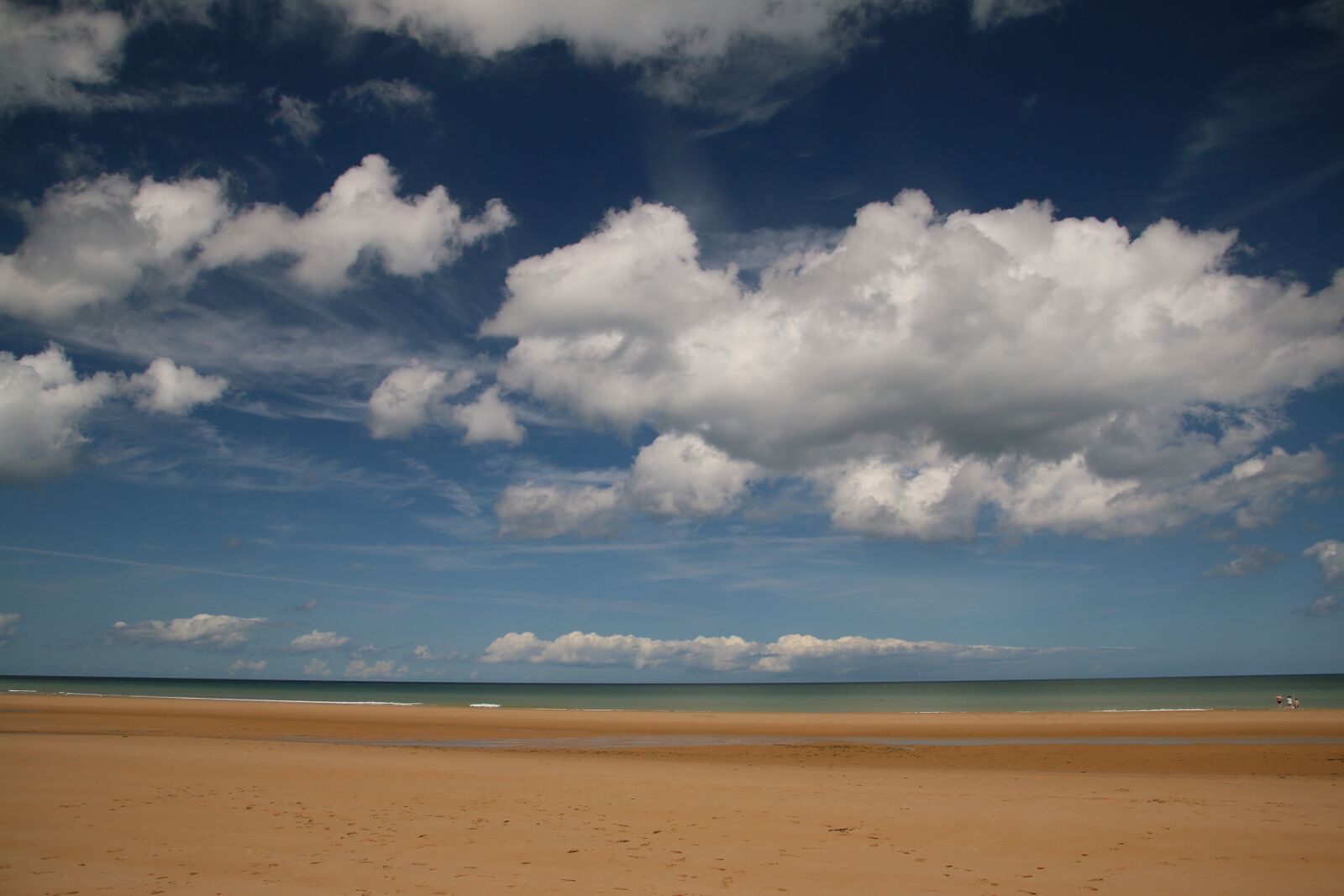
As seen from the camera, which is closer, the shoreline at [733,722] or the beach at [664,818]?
the beach at [664,818]

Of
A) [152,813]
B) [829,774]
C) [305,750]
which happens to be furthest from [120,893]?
[305,750]

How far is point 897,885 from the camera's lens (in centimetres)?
1091

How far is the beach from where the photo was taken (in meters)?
11.2

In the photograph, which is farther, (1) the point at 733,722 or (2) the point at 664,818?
(1) the point at 733,722

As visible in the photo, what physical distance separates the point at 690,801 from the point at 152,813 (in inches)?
434

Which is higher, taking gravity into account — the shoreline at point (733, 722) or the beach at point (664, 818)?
the beach at point (664, 818)

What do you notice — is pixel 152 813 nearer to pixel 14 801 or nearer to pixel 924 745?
pixel 14 801

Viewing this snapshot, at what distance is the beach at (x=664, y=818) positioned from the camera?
36.6 feet

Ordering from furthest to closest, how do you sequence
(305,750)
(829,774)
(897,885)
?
(305,750) < (829,774) < (897,885)

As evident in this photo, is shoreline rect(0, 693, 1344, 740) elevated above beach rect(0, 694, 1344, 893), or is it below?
below

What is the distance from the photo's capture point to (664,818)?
15539 millimetres

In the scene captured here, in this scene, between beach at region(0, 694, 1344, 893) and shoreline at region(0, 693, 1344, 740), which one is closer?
beach at region(0, 694, 1344, 893)

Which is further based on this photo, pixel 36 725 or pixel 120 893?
pixel 36 725

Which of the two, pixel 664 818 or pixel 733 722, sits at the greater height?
pixel 664 818
